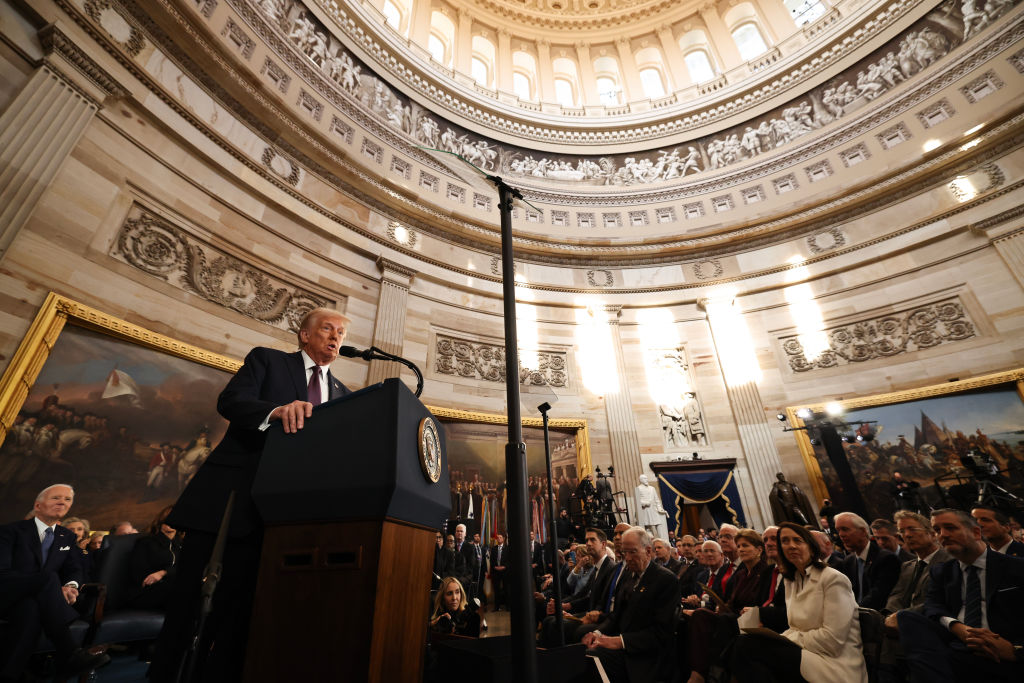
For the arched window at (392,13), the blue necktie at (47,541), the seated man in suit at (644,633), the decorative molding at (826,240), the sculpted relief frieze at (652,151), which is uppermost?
the arched window at (392,13)

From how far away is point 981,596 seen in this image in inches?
136

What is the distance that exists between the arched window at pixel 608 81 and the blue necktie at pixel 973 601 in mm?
20817

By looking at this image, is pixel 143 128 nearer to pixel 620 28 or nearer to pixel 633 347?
pixel 633 347

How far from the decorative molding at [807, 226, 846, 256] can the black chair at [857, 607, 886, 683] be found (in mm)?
13347

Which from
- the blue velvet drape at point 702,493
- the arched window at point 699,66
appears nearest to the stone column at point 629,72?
the arched window at point 699,66

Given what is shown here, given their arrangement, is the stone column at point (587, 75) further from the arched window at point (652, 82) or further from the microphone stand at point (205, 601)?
the microphone stand at point (205, 601)

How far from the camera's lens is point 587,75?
2084 cm

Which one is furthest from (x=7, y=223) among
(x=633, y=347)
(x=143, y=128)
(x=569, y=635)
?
(x=633, y=347)

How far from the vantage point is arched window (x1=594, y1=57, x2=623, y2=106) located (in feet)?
67.4

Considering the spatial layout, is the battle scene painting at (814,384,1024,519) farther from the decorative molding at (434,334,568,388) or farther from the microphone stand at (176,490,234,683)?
the microphone stand at (176,490,234,683)

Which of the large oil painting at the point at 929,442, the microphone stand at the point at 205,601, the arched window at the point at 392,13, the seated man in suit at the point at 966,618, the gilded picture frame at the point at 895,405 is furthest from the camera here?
the arched window at the point at 392,13

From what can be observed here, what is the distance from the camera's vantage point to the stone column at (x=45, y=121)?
5.95 m

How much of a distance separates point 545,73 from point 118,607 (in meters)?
22.4

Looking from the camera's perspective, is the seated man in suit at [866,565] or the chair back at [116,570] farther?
the chair back at [116,570]
